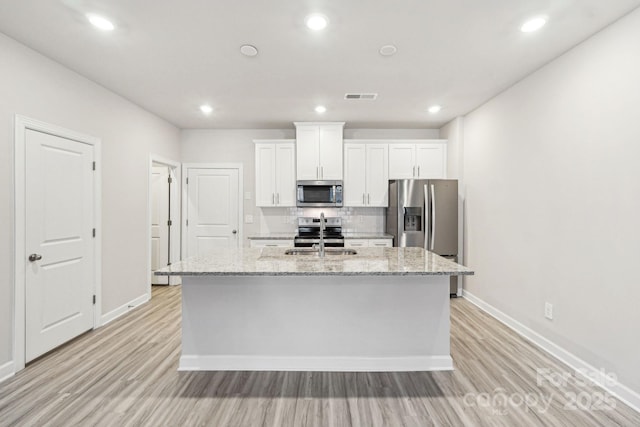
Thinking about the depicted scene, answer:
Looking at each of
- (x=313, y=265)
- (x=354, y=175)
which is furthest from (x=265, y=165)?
(x=313, y=265)

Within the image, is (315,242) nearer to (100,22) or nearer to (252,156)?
(252,156)

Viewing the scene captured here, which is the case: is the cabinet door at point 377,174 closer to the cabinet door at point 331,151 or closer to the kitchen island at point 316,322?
the cabinet door at point 331,151

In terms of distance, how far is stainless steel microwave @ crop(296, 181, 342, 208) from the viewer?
4816 millimetres

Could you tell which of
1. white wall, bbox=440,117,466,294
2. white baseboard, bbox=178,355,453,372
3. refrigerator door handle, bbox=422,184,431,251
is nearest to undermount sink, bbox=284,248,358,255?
white baseboard, bbox=178,355,453,372

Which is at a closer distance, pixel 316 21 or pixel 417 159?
pixel 316 21

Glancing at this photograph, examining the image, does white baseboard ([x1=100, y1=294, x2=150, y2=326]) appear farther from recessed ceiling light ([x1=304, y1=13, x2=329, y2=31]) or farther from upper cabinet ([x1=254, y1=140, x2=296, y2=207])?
recessed ceiling light ([x1=304, y1=13, x2=329, y2=31])

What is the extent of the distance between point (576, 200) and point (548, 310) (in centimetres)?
102

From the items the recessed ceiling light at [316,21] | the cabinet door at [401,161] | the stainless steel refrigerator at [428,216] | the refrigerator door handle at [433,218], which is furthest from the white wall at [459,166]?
the recessed ceiling light at [316,21]

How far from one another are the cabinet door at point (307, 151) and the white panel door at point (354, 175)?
47 centimetres

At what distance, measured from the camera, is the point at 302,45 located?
258cm

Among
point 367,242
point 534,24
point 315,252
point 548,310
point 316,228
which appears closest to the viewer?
point 534,24

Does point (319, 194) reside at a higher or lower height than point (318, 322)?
higher

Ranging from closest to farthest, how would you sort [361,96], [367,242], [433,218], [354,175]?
[361,96] < [433,218] < [367,242] < [354,175]

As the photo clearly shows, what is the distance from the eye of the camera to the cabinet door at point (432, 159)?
16.3ft
